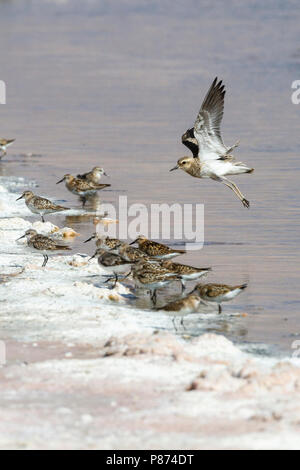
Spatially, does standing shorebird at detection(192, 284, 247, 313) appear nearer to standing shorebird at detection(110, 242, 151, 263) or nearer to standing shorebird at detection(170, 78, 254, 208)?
standing shorebird at detection(110, 242, 151, 263)

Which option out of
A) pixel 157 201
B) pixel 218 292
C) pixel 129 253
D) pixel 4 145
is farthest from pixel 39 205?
pixel 4 145

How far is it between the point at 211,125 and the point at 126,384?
7.60 m

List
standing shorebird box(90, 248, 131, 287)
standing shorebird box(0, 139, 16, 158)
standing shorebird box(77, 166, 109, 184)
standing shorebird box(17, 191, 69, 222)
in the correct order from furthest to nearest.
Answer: standing shorebird box(0, 139, 16, 158) → standing shorebird box(77, 166, 109, 184) → standing shorebird box(17, 191, 69, 222) → standing shorebird box(90, 248, 131, 287)

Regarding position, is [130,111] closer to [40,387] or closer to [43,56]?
[43,56]

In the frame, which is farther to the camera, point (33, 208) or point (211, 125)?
point (33, 208)

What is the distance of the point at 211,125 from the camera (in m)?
15.8

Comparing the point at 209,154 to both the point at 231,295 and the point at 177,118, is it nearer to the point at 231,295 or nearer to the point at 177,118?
the point at 231,295

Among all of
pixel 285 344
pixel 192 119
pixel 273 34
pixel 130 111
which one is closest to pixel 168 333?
pixel 285 344

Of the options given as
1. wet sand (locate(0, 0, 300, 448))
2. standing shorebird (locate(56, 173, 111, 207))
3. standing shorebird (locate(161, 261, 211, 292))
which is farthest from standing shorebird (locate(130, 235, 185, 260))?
standing shorebird (locate(56, 173, 111, 207))

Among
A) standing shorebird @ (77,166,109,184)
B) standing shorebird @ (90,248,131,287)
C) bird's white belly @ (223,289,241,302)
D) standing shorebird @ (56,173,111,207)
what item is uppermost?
standing shorebird @ (77,166,109,184)

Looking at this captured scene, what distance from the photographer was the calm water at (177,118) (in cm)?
1398

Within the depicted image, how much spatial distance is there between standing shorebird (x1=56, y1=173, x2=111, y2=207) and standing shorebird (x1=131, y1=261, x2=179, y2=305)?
6473 mm

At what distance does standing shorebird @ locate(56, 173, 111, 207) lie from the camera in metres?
18.4

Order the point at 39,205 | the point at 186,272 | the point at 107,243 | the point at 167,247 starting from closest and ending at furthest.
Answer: the point at 186,272
the point at 167,247
the point at 107,243
the point at 39,205
